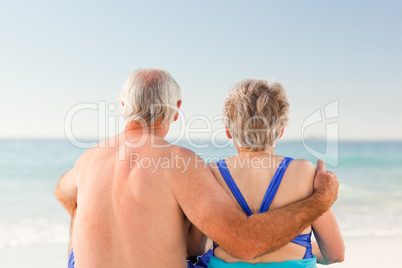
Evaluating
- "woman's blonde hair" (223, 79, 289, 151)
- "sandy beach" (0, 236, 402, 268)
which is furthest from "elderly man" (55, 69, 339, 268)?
"sandy beach" (0, 236, 402, 268)

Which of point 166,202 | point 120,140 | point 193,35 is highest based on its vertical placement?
point 193,35

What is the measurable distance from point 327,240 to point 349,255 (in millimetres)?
3623

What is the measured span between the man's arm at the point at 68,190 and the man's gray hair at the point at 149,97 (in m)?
0.52

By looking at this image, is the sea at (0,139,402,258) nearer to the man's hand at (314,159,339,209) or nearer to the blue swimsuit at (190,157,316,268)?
the blue swimsuit at (190,157,316,268)

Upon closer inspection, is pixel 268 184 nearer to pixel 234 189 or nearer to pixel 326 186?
pixel 234 189

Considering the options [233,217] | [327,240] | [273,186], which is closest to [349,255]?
[327,240]

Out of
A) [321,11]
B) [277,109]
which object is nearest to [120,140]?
[277,109]

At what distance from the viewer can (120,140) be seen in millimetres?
2246

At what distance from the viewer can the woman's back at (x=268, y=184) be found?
2088 mm

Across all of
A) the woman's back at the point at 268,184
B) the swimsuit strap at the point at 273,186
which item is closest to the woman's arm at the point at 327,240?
the woman's back at the point at 268,184

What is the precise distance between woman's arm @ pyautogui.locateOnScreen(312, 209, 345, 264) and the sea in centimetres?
77

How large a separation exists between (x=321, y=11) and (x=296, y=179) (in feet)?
82.0

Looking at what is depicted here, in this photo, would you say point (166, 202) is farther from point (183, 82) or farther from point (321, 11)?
point (321, 11)

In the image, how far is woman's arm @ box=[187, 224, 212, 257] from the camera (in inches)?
89.2
